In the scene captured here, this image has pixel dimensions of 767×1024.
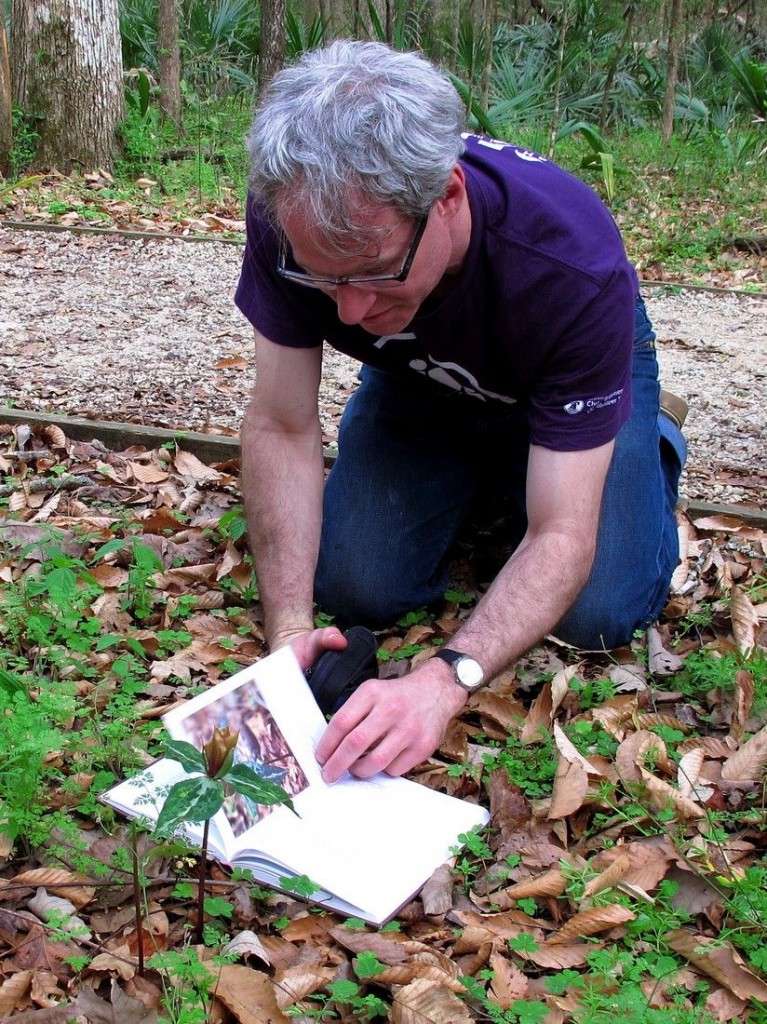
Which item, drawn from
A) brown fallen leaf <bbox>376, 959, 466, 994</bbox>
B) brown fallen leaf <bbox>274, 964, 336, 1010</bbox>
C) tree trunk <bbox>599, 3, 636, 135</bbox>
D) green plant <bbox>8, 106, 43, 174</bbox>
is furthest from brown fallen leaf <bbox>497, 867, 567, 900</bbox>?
tree trunk <bbox>599, 3, 636, 135</bbox>

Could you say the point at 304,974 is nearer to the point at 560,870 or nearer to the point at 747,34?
the point at 560,870

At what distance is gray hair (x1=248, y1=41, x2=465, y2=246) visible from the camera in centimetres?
192

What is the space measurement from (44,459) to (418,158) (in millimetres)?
1982

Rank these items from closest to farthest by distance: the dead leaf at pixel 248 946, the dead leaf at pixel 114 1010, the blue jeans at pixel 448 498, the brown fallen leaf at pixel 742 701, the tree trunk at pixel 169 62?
1. the dead leaf at pixel 114 1010
2. the dead leaf at pixel 248 946
3. the brown fallen leaf at pixel 742 701
4. the blue jeans at pixel 448 498
5. the tree trunk at pixel 169 62

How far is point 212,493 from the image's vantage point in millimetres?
3365

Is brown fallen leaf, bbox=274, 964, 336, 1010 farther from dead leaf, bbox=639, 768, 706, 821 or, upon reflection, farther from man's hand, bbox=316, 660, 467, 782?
dead leaf, bbox=639, 768, 706, 821

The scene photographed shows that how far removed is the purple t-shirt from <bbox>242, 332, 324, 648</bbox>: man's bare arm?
22cm

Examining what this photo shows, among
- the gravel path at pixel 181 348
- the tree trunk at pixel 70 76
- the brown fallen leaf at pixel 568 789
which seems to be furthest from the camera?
the tree trunk at pixel 70 76

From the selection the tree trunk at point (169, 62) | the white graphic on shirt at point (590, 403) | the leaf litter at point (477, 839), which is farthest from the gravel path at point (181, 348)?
the tree trunk at point (169, 62)

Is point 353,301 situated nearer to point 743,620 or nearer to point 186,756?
point 186,756

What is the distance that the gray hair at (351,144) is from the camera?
1915mm

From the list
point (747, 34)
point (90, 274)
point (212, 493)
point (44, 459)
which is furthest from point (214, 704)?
point (747, 34)

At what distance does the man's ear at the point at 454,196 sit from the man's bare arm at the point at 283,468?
56 cm

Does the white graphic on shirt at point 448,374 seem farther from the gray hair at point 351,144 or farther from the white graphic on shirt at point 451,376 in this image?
the gray hair at point 351,144
